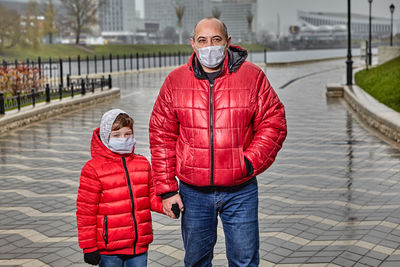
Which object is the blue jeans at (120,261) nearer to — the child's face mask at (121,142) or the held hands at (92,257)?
the held hands at (92,257)

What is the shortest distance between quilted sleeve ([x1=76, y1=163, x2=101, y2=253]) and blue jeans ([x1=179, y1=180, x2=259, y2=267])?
0.54 metres

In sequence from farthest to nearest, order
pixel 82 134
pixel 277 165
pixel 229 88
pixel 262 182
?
pixel 82 134, pixel 277 165, pixel 262 182, pixel 229 88

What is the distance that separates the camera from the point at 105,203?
3674 millimetres

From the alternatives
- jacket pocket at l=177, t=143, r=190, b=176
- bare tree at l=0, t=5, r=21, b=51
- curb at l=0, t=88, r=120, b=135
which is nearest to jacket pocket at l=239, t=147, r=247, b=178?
jacket pocket at l=177, t=143, r=190, b=176

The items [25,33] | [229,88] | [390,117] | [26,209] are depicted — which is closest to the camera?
[229,88]

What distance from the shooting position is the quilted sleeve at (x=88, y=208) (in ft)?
11.8

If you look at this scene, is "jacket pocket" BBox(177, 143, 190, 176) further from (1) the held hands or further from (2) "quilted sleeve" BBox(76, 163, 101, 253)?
(1) the held hands

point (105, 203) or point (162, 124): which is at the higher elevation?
point (162, 124)

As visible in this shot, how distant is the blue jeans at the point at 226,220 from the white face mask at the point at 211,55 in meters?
0.71

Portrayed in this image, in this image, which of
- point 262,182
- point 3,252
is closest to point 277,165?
point 262,182

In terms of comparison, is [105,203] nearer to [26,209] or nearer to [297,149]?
[26,209]

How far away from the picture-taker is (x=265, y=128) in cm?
348

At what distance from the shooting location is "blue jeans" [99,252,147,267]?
3716 mm

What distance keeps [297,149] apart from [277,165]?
1.48m
